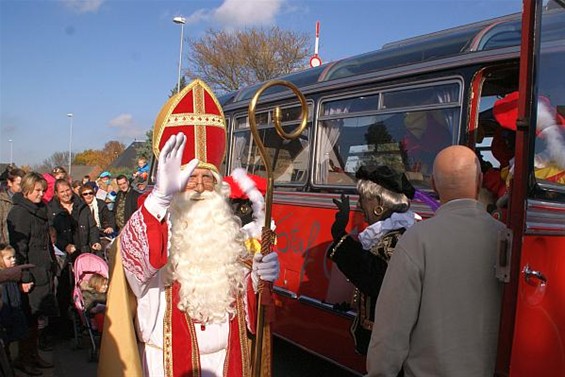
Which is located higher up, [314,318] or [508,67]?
[508,67]

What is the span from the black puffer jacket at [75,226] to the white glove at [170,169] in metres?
5.39

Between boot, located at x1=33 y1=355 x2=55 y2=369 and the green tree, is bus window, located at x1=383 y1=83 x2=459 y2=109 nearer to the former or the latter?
boot, located at x1=33 y1=355 x2=55 y2=369

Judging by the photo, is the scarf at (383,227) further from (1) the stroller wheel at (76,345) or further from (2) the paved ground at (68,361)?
(1) the stroller wheel at (76,345)

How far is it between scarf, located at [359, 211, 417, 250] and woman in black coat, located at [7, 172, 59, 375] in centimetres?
388

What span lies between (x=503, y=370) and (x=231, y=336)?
1.32 m

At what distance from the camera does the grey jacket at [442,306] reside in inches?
81.4

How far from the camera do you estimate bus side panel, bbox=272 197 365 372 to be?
15.2ft

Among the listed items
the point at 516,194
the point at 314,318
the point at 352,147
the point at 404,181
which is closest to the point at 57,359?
the point at 314,318

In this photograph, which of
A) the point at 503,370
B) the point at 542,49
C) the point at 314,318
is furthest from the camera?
the point at 314,318

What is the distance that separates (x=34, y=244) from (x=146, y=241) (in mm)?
4155

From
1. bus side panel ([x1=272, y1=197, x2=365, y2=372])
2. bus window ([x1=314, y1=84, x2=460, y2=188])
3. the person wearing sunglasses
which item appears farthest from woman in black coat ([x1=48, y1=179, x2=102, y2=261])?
bus window ([x1=314, y1=84, x2=460, y2=188])

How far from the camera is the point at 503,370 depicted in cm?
208

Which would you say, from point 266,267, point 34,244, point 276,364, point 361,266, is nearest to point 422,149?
point 361,266

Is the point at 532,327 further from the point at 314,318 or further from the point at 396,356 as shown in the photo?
the point at 314,318
